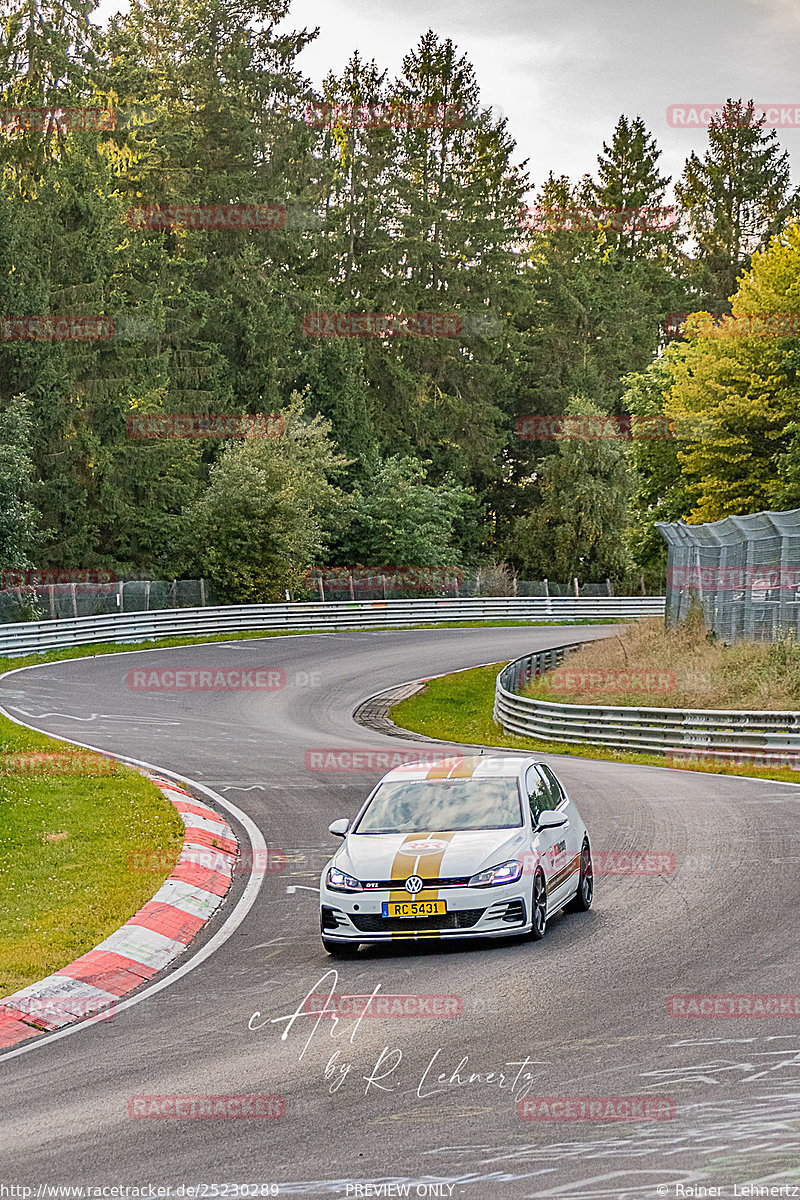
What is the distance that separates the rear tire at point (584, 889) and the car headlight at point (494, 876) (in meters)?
1.55

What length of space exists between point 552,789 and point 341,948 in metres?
2.88

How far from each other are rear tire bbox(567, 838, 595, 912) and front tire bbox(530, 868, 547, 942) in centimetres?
106

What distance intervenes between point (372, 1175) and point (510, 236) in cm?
8266

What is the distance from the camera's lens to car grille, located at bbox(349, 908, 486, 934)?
404 inches

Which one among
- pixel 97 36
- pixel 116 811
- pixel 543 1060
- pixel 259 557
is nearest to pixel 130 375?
pixel 259 557

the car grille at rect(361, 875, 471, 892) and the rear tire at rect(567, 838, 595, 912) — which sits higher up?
the car grille at rect(361, 875, 471, 892)

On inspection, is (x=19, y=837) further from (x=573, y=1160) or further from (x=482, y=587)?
(x=482, y=587)

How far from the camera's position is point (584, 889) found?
11812 millimetres

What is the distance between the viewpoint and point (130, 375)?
5997cm

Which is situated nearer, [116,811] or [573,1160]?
[573,1160]

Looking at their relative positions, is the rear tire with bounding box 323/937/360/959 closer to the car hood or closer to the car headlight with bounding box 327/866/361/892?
the car headlight with bounding box 327/866/361/892

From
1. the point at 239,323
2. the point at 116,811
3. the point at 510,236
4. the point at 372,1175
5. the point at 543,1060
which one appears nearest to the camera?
the point at 372,1175

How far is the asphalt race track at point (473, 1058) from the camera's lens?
606 centimetres
